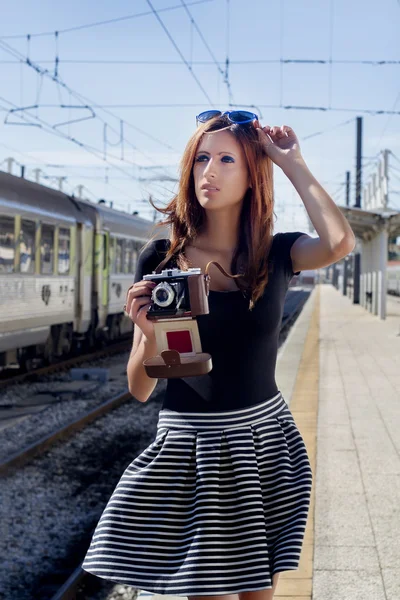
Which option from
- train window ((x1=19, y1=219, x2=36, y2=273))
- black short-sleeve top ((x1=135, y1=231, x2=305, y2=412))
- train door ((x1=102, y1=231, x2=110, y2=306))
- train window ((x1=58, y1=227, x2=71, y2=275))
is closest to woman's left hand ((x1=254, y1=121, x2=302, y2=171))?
black short-sleeve top ((x1=135, y1=231, x2=305, y2=412))

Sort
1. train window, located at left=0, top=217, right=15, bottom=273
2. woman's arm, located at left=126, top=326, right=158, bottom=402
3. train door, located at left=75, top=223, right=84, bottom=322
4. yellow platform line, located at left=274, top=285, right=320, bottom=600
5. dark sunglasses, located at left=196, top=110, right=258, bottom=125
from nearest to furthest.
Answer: woman's arm, located at left=126, top=326, right=158, bottom=402 < dark sunglasses, located at left=196, top=110, right=258, bottom=125 < yellow platform line, located at left=274, top=285, right=320, bottom=600 < train window, located at left=0, top=217, right=15, bottom=273 < train door, located at left=75, top=223, right=84, bottom=322

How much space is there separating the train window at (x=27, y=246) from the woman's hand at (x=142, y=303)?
10708 millimetres

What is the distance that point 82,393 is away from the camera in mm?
11953

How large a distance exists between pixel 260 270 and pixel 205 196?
0.79 feet

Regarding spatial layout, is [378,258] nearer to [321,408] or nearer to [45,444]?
[321,408]

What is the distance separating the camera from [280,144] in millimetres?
2248

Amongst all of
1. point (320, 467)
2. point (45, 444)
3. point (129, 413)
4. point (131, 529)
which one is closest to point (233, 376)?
point (131, 529)

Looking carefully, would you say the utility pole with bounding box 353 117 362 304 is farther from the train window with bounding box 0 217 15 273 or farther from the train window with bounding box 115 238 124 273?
the train window with bounding box 0 217 15 273

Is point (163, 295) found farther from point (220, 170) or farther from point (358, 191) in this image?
point (358, 191)

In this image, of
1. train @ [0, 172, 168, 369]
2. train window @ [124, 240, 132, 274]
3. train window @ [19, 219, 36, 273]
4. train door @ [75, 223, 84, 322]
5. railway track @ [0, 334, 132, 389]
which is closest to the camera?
train @ [0, 172, 168, 369]

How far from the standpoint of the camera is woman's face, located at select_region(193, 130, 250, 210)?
85.2 inches

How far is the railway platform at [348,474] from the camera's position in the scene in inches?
156

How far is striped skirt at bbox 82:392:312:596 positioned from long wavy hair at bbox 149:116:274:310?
1.27ft

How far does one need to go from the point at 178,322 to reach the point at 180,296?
0.07 m
